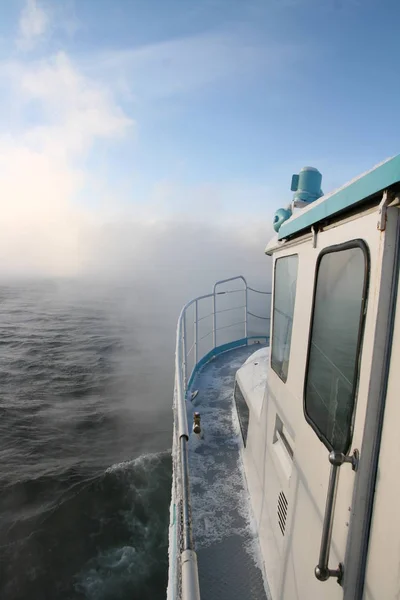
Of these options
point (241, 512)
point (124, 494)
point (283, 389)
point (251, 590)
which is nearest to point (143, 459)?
point (124, 494)

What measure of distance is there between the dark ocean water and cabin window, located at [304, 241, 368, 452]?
14.5 feet

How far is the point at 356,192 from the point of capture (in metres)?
1.29

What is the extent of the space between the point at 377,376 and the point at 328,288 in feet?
1.89

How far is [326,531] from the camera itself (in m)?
1.24

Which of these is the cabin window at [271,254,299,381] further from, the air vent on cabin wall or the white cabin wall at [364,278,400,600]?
the white cabin wall at [364,278,400,600]

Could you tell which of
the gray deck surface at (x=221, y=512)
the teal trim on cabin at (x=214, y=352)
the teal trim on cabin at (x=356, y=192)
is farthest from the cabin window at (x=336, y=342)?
the teal trim on cabin at (x=214, y=352)

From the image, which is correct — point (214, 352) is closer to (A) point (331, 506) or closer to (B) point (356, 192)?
(A) point (331, 506)

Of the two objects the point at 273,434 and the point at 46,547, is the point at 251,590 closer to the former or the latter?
the point at 273,434

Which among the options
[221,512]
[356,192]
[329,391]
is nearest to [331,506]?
[329,391]

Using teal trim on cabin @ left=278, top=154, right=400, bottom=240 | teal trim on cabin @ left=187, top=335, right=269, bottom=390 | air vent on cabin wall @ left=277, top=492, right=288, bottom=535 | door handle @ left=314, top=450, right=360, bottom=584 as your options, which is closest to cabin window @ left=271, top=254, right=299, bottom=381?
teal trim on cabin @ left=278, top=154, right=400, bottom=240

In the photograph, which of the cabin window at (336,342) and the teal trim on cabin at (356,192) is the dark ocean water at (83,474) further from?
the teal trim on cabin at (356,192)

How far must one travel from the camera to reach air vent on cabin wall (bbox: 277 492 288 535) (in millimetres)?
2215

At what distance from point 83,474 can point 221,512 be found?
5.12 metres

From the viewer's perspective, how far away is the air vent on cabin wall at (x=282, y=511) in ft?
7.27
